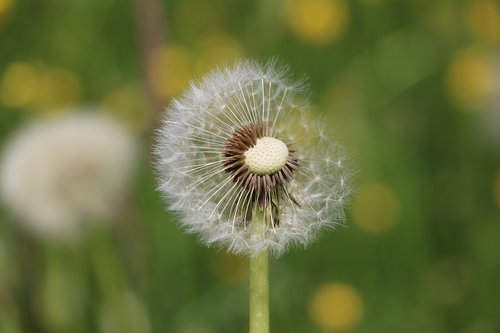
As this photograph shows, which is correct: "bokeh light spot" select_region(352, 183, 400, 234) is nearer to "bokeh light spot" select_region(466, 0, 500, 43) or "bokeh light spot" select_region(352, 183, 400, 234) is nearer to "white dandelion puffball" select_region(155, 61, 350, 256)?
"bokeh light spot" select_region(466, 0, 500, 43)

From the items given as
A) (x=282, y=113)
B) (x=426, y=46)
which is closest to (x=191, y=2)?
(x=426, y=46)

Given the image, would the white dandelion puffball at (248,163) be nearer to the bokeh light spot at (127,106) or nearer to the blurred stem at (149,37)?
the blurred stem at (149,37)

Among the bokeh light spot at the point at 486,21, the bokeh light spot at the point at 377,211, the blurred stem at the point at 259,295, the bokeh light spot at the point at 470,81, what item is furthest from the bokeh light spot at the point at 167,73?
the blurred stem at the point at 259,295

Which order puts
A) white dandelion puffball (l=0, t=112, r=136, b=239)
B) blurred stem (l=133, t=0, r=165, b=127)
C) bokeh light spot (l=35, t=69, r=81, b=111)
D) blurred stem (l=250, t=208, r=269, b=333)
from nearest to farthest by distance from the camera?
blurred stem (l=250, t=208, r=269, b=333) < white dandelion puffball (l=0, t=112, r=136, b=239) < blurred stem (l=133, t=0, r=165, b=127) < bokeh light spot (l=35, t=69, r=81, b=111)

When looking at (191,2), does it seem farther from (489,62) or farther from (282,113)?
(282,113)

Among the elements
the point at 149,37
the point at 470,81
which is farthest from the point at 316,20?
the point at 149,37

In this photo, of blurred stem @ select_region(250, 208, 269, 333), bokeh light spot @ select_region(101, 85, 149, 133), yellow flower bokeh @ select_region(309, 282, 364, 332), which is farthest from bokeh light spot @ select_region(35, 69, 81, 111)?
blurred stem @ select_region(250, 208, 269, 333)
